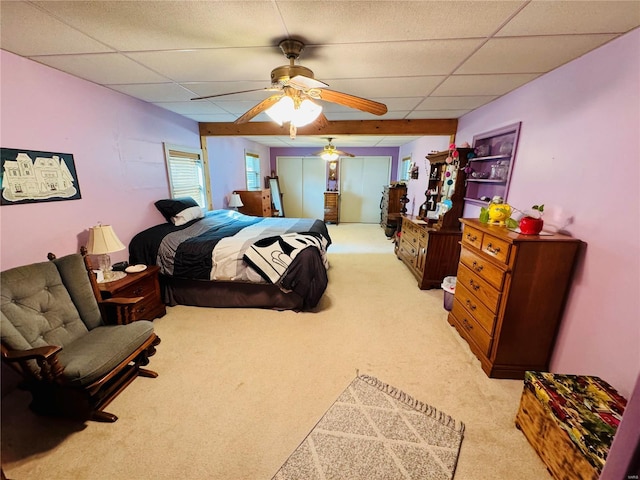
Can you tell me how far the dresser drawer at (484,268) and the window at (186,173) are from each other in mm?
3528

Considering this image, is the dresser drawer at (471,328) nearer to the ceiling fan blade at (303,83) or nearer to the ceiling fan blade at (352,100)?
the ceiling fan blade at (352,100)

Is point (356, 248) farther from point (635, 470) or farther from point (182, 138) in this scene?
point (635, 470)

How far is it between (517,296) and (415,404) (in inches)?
39.0

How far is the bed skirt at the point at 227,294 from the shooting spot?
2818 millimetres

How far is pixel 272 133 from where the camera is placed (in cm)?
391

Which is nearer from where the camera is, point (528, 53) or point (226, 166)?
point (528, 53)

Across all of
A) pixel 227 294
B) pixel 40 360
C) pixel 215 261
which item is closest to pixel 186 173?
pixel 215 261

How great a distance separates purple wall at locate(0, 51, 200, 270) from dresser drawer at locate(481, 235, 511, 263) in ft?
10.9

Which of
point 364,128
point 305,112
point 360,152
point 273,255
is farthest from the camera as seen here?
point 360,152

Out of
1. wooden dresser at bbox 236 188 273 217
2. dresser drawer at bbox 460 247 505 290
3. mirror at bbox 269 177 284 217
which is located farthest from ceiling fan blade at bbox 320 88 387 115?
mirror at bbox 269 177 284 217

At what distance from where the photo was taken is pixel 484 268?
2025mm

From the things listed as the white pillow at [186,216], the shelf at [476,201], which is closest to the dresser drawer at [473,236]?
the shelf at [476,201]

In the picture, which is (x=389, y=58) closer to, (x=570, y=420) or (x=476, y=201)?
(x=476, y=201)

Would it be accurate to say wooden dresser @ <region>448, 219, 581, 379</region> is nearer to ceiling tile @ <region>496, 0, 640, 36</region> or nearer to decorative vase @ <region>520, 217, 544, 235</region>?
decorative vase @ <region>520, 217, 544, 235</region>
